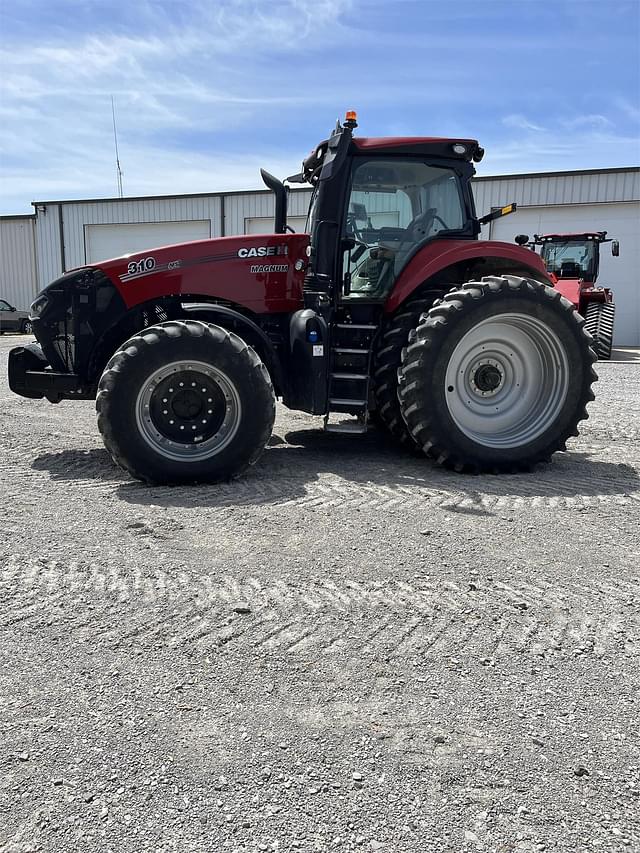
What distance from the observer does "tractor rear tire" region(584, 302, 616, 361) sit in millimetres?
15039

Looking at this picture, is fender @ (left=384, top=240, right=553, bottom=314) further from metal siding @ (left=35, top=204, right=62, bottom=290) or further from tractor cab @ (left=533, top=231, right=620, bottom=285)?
metal siding @ (left=35, top=204, right=62, bottom=290)

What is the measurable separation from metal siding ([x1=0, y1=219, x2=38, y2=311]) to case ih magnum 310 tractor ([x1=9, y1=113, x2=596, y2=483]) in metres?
24.2

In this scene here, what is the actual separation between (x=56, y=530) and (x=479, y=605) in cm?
242

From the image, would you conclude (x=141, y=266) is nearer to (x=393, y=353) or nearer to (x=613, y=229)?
(x=393, y=353)

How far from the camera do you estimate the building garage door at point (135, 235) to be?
80.9 feet

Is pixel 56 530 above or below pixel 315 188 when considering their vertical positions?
below

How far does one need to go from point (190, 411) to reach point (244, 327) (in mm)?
890

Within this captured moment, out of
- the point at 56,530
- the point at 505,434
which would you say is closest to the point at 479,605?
the point at 56,530

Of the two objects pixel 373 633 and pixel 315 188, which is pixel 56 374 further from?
pixel 373 633

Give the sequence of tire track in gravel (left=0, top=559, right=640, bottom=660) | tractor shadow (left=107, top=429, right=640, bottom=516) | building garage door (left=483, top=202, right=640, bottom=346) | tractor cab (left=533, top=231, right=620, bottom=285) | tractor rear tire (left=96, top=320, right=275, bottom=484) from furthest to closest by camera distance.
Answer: building garage door (left=483, top=202, right=640, bottom=346) < tractor cab (left=533, top=231, right=620, bottom=285) < tractor rear tire (left=96, top=320, right=275, bottom=484) < tractor shadow (left=107, top=429, right=640, bottom=516) < tire track in gravel (left=0, top=559, right=640, bottom=660)

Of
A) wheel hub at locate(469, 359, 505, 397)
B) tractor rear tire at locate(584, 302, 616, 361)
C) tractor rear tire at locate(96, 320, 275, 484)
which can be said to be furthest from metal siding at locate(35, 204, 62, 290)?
wheel hub at locate(469, 359, 505, 397)

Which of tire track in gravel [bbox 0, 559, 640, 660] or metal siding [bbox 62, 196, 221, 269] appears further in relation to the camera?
metal siding [bbox 62, 196, 221, 269]

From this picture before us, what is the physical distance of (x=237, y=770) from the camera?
201 centimetres

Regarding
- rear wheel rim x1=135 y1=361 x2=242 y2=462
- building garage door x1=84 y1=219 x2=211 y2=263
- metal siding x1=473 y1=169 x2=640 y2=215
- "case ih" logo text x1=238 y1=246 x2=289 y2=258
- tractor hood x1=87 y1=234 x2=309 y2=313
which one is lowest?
rear wheel rim x1=135 y1=361 x2=242 y2=462
